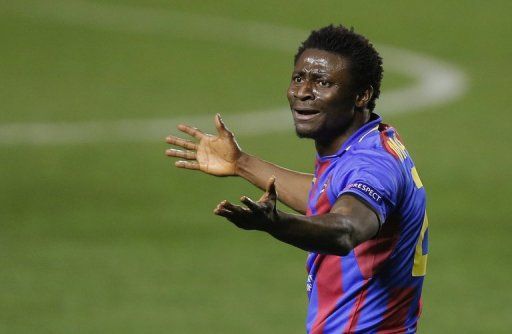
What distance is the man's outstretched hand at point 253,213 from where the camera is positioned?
6.36m

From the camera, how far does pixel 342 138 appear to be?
7.62 m

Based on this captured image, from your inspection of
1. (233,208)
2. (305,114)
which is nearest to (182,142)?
(305,114)

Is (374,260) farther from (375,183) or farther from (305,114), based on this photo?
(305,114)

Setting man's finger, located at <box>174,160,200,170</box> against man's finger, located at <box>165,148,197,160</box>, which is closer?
man's finger, located at <box>174,160,200,170</box>

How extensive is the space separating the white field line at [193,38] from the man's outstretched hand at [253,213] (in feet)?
44.3

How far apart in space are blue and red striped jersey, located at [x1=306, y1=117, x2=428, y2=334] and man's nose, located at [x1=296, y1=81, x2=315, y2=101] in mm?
304

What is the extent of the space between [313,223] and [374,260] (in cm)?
81

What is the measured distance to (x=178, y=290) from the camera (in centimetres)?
1404

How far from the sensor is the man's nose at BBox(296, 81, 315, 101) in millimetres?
7573

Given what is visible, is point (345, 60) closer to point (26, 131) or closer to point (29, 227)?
point (29, 227)

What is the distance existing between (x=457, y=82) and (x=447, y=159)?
4.90 metres

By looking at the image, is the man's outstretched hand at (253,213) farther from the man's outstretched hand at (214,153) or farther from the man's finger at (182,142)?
the man's finger at (182,142)

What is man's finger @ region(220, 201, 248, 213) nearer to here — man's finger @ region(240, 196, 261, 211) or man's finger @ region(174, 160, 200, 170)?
man's finger @ region(240, 196, 261, 211)

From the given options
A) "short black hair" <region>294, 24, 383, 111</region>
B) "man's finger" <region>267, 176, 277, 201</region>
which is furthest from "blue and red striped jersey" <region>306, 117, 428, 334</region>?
"man's finger" <region>267, 176, 277, 201</region>
